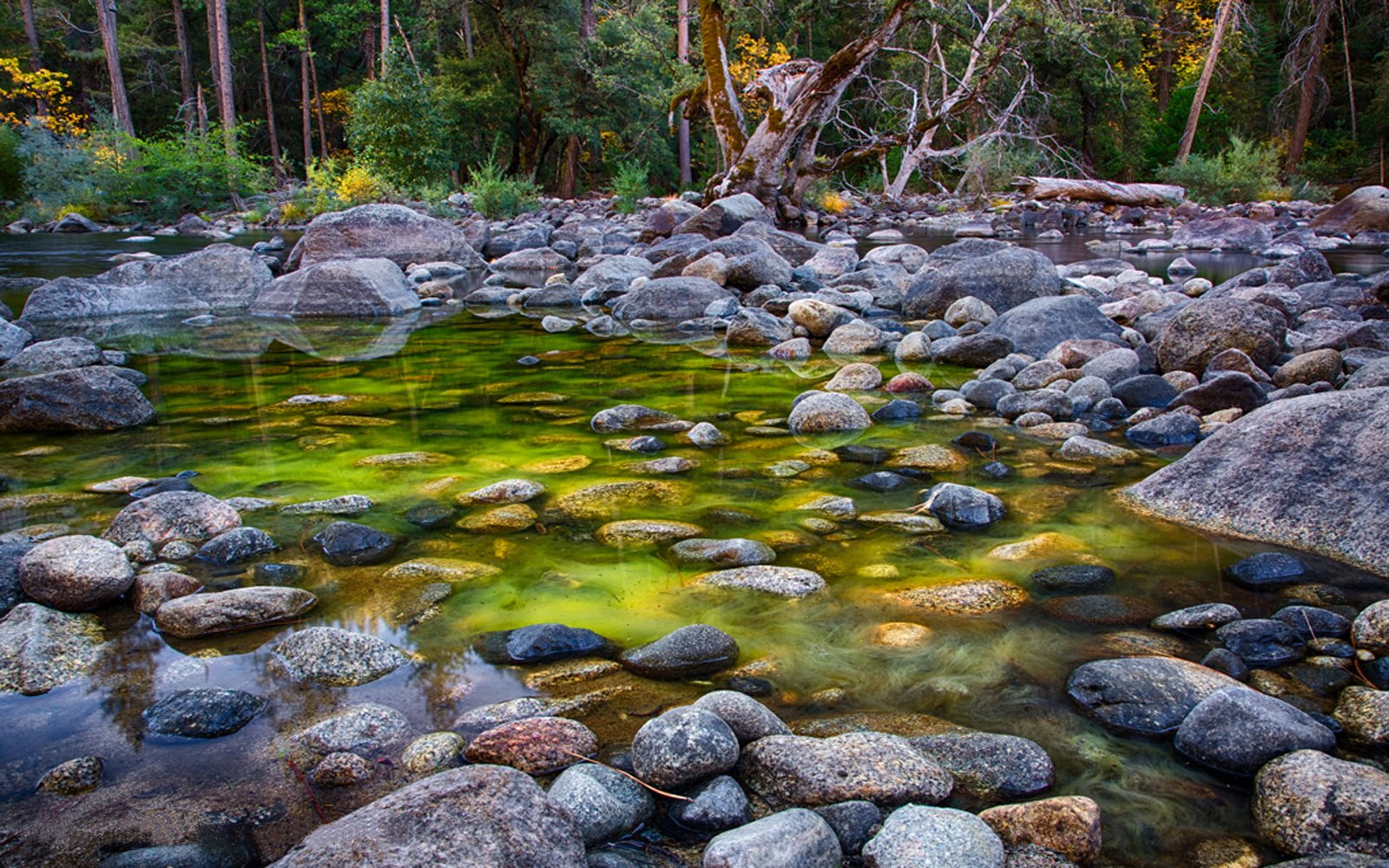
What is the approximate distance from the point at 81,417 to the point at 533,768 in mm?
3635

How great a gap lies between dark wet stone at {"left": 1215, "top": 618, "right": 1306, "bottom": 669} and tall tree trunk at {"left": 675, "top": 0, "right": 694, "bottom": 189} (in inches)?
831

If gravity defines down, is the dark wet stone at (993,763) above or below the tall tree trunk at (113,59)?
below

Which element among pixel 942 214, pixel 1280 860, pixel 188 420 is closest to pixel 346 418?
pixel 188 420

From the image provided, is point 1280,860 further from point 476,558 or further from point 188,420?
point 188,420

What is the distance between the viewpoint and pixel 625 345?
6852 mm

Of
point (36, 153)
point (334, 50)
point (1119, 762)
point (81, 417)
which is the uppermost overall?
point (334, 50)

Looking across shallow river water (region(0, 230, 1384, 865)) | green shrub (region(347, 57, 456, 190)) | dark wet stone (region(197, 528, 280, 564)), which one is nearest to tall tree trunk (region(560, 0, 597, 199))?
green shrub (region(347, 57, 456, 190))

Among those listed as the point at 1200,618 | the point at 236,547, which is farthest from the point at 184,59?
the point at 1200,618

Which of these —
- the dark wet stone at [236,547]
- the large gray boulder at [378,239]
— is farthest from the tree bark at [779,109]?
the dark wet stone at [236,547]

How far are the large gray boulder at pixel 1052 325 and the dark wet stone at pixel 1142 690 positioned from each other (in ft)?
12.7

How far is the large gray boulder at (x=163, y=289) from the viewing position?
7930 millimetres

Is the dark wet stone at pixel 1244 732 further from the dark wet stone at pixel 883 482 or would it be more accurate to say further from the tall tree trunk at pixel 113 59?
the tall tree trunk at pixel 113 59

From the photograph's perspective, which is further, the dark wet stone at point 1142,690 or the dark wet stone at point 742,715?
the dark wet stone at point 1142,690

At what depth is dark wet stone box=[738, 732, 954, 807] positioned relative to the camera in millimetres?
1697
